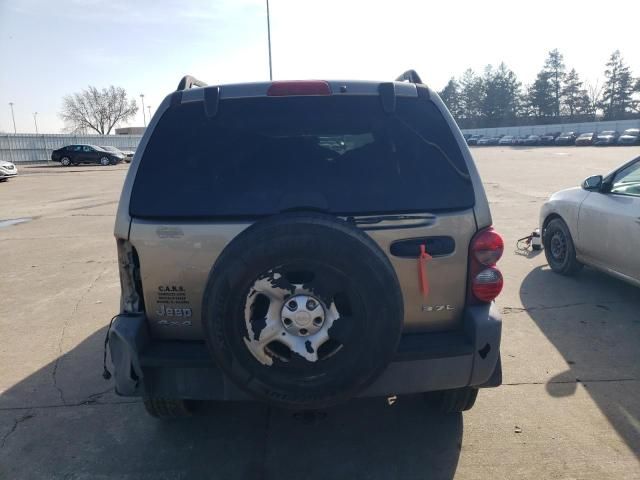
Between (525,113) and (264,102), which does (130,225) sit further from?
(525,113)

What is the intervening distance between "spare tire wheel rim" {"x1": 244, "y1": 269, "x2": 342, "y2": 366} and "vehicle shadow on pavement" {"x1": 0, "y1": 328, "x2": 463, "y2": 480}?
852 millimetres

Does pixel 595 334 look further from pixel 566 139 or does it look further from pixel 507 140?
pixel 507 140

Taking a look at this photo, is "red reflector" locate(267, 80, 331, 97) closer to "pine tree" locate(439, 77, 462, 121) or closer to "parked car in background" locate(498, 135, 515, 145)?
"parked car in background" locate(498, 135, 515, 145)

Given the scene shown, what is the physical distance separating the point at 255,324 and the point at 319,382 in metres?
0.40

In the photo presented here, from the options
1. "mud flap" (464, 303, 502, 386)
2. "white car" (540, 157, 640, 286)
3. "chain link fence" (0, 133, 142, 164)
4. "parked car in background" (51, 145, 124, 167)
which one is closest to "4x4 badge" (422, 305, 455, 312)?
"mud flap" (464, 303, 502, 386)

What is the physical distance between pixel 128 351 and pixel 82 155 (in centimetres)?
3993

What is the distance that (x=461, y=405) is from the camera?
9.76ft

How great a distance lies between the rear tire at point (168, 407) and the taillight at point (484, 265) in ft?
5.95

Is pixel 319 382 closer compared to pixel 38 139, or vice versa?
pixel 319 382

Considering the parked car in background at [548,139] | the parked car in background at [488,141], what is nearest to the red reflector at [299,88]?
the parked car in background at [548,139]

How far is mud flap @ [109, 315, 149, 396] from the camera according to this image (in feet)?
8.01

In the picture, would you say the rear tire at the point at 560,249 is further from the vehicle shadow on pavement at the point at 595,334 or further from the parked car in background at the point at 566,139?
the parked car in background at the point at 566,139

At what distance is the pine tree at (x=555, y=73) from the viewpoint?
295 ft

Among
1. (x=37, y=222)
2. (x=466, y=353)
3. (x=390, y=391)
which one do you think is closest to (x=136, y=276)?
(x=390, y=391)
